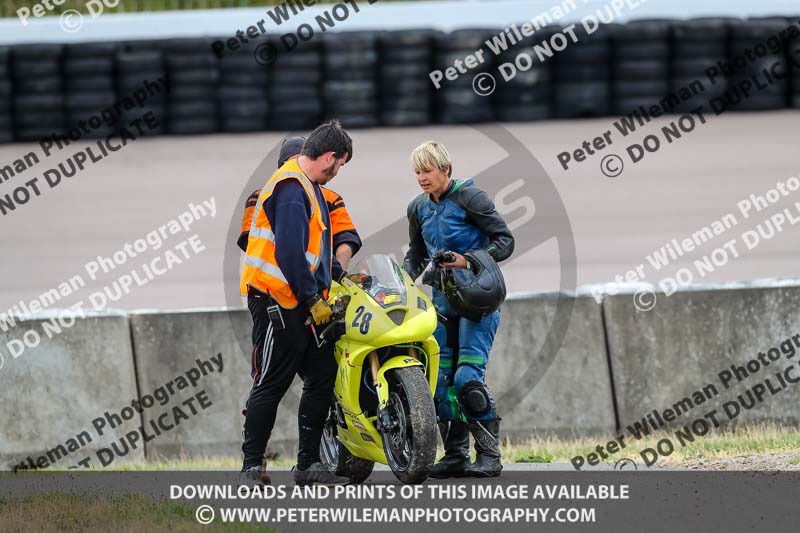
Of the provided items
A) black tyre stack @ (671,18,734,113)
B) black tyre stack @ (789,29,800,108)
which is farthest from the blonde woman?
black tyre stack @ (789,29,800,108)

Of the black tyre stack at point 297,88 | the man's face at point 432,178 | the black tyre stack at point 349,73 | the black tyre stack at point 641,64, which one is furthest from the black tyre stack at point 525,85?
the man's face at point 432,178

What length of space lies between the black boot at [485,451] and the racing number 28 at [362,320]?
96 cm

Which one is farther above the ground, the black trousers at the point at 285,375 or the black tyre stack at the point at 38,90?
the black tyre stack at the point at 38,90

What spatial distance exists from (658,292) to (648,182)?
17.6ft

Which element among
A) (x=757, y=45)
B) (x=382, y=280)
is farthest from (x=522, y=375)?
(x=757, y=45)

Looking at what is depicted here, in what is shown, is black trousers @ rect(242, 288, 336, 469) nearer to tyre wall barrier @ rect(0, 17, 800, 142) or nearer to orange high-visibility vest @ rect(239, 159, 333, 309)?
orange high-visibility vest @ rect(239, 159, 333, 309)

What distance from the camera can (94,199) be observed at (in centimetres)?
1440

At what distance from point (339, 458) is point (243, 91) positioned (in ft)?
25.0

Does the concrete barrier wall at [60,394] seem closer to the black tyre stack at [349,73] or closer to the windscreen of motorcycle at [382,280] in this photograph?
the windscreen of motorcycle at [382,280]

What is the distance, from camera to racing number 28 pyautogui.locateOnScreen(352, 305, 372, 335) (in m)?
6.77

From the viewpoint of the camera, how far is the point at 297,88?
14.3m

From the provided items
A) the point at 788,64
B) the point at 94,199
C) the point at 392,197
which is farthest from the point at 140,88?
the point at 788,64

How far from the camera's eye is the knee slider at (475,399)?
7293mm

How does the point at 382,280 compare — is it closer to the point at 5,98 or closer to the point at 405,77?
the point at 405,77
